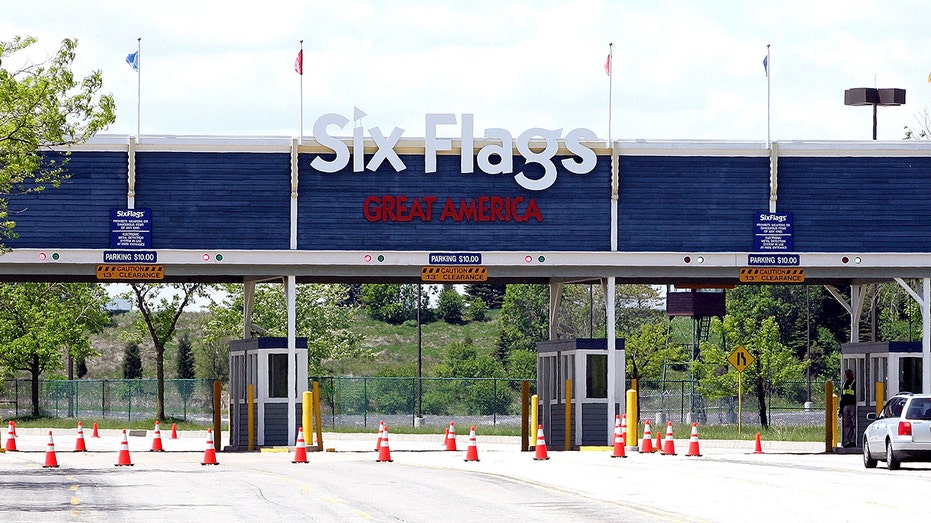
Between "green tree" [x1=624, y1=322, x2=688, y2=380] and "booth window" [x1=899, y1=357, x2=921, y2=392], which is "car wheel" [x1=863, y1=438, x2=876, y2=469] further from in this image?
"green tree" [x1=624, y1=322, x2=688, y2=380]

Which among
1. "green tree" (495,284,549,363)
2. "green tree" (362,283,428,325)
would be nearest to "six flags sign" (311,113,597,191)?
"green tree" (495,284,549,363)

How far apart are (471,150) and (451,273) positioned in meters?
2.93

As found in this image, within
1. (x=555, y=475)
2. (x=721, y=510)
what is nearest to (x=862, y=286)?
(x=555, y=475)

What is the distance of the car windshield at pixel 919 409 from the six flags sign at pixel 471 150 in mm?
12136

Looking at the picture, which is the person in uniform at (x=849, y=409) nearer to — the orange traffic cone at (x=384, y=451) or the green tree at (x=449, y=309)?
the orange traffic cone at (x=384, y=451)

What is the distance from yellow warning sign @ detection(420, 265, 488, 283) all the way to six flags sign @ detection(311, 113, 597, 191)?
2256mm

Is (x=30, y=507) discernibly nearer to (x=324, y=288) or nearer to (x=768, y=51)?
(x=768, y=51)

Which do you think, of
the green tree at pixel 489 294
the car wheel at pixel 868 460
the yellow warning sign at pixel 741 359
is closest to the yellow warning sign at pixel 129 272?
the car wheel at pixel 868 460

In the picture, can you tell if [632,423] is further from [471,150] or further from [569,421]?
[471,150]

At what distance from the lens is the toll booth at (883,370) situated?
1585 inches

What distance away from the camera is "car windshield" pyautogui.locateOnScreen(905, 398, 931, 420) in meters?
30.3

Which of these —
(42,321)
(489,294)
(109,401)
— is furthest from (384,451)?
(489,294)

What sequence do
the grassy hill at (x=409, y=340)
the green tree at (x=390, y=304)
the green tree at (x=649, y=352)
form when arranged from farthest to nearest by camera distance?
the green tree at (x=390, y=304) → the grassy hill at (x=409, y=340) → the green tree at (x=649, y=352)

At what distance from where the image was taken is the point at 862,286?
148ft
